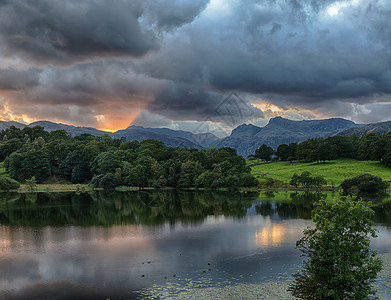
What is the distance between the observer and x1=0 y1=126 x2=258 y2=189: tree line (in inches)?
4114

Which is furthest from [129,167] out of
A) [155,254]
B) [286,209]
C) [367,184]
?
[155,254]

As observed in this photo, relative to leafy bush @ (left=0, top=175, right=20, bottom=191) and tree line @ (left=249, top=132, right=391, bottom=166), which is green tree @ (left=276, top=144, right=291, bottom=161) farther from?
leafy bush @ (left=0, top=175, right=20, bottom=191)

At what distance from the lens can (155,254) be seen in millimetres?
28938

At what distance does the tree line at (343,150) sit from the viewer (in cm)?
10831

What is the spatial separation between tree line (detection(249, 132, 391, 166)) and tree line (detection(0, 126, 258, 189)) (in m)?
33.0

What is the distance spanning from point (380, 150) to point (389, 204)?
184ft

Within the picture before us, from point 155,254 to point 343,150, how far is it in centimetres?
11858

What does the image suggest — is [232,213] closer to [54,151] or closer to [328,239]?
[328,239]

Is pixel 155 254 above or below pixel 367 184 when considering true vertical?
below

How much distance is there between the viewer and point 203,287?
20.7m

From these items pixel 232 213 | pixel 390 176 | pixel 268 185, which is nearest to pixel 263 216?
pixel 232 213

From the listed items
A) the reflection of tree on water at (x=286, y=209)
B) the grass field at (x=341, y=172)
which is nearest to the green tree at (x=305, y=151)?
the grass field at (x=341, y=172)

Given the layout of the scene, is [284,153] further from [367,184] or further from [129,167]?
[367,184]

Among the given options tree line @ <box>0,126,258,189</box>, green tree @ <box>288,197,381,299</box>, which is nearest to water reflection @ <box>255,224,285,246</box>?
green tree @ <box>288,197,381,299</box>
